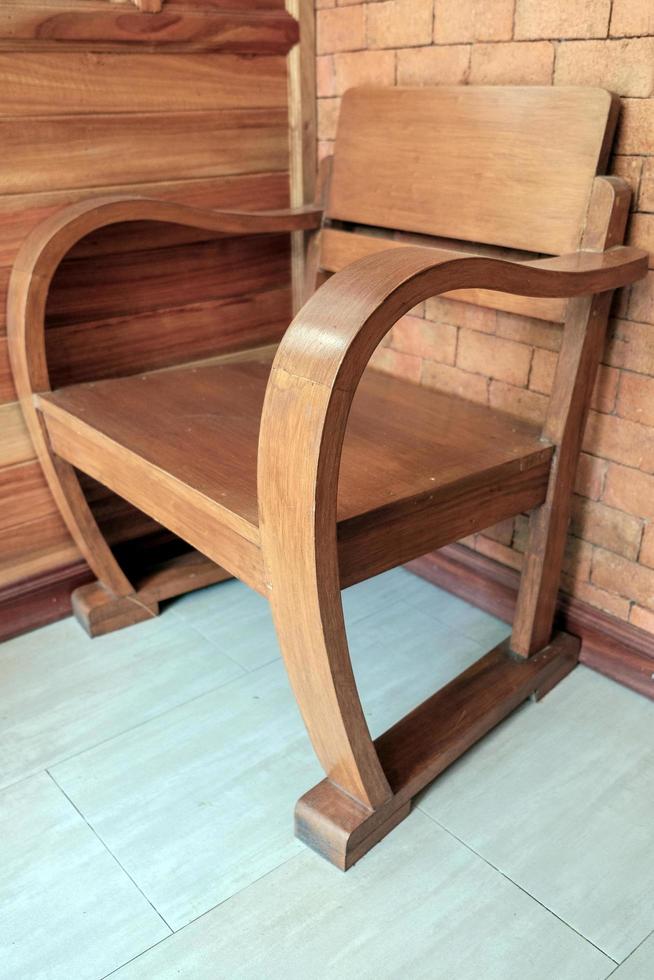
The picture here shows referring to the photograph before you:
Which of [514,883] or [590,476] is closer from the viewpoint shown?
[514,883]

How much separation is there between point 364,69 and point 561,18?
39 centimetres

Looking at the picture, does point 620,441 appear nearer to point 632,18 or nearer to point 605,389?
point 605,389

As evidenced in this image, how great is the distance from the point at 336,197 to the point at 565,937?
112 cm

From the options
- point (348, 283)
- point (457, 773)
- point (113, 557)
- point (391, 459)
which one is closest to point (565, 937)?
point (457, 773)

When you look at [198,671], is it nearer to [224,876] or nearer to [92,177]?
[224,876]

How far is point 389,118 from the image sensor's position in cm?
128

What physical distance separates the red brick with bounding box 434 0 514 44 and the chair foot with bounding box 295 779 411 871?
1.02 meters

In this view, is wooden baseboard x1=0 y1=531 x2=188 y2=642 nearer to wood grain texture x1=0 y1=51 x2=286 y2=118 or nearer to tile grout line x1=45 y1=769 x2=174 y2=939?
tile grout line x1=45 y1=769 x2=174 y2=939

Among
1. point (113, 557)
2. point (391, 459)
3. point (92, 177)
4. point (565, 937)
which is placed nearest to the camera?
point (565, 937)

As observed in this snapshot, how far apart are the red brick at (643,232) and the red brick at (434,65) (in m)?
0.36

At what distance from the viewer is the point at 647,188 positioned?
104 cm

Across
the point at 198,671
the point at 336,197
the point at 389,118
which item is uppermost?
the point at 389,118

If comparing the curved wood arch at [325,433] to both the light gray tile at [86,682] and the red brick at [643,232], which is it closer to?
the red brick at [643,232]

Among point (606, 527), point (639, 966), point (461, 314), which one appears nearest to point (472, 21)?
point (461, 314)
